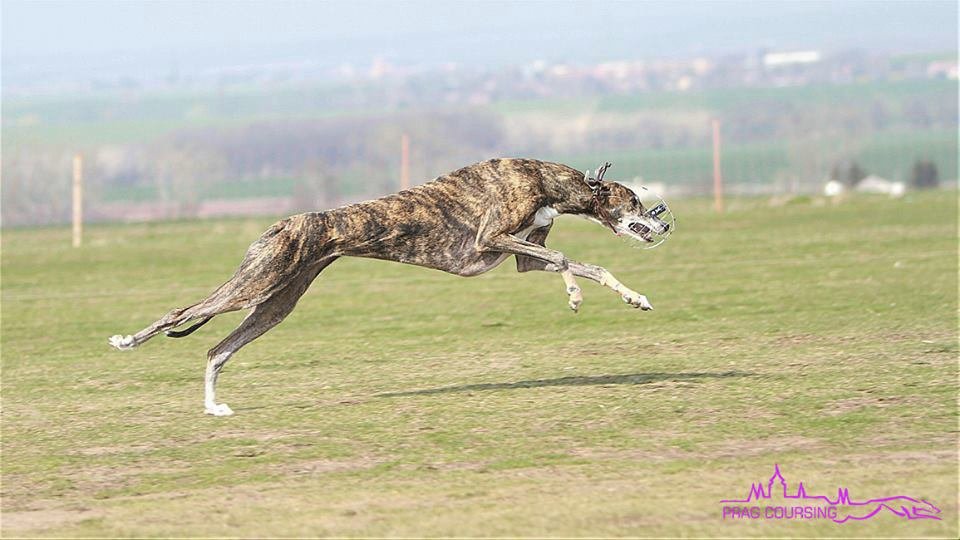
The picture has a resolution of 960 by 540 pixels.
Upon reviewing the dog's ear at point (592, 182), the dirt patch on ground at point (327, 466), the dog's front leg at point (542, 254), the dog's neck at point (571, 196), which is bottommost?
the dirt patch on ground at point (327, 466)

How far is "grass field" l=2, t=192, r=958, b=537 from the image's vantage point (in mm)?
9445

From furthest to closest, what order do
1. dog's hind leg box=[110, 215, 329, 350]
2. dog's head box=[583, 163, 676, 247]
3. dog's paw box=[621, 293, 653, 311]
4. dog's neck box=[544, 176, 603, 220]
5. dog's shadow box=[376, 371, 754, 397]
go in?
dog's shadow box=[376, 371, 754, 397], dog's head box=[583, 163, 676, 247], dog's neck box=[544, 176, 603, 220], dog's paw box=[621, 293, 653, 311], dog's hind leg box=[110, 215, 329, 350]

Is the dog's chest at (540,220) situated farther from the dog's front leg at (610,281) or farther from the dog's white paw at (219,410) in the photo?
the dog's white paw at (219,410)

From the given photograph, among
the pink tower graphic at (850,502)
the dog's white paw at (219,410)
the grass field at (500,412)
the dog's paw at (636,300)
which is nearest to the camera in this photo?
the pink tower graphic at (850,502)

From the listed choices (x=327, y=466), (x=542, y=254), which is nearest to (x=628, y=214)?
(x=542, y=254)

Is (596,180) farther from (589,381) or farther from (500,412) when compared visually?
(500,412)

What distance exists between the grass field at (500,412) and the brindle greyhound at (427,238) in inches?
36.9

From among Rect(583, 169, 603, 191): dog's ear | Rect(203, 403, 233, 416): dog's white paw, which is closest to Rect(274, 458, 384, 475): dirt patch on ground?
Rect(203, 403, 233, 416): dog's white paw

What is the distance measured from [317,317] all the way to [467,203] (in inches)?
384

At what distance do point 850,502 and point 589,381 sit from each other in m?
5.38

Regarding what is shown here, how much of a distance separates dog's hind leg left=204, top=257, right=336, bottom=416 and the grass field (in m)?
0.20

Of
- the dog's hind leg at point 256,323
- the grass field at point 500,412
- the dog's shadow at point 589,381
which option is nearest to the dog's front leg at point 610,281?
the grass field at point 500,412

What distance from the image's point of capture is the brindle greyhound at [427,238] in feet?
40.6

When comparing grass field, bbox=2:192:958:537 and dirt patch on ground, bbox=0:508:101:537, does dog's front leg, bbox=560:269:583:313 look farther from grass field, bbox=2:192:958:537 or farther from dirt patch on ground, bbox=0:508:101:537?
dirt patch on ground, bbox=0:508:101:537
